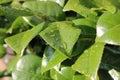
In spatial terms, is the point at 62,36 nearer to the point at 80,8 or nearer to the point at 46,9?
the point at 80,8

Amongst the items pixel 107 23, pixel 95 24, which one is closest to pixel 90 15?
pixel 95 24

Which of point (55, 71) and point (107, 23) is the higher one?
point (107, 23)

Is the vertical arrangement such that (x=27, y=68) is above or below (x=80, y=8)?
below

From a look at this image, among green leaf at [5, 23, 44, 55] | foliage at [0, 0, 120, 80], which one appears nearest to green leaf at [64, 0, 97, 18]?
foliage at [0, 0, 120, 80]

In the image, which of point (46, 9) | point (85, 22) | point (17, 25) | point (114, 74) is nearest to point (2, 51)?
point (17, 25)

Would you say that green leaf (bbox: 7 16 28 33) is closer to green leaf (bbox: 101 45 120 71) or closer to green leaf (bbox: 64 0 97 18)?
green leaf (bbox: 64 0 97 18)

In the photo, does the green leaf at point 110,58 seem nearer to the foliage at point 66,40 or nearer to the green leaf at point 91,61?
the foliage at point 66,40

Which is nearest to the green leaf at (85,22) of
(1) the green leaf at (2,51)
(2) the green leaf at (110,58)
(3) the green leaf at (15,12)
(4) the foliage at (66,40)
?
(4) the foliage at (66,40)

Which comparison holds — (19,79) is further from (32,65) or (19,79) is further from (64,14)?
(64,14)
